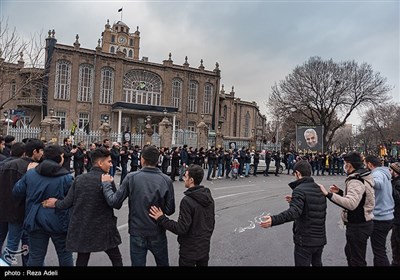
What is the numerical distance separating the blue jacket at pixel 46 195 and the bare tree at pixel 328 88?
37.6m

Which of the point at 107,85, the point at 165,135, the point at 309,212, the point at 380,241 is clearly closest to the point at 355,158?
the point at 309,212

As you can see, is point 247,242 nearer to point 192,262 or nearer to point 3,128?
point 192,262

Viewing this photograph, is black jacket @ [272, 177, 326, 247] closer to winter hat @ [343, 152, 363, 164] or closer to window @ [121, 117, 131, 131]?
winter hat @ [343, 152, 363, 164]

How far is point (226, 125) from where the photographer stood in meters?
55.6

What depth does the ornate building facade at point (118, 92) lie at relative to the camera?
37531 millimetres

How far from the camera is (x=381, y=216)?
455 cm

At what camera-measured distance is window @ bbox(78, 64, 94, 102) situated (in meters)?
38.9

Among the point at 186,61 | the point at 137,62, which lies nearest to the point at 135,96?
the point at 137,62

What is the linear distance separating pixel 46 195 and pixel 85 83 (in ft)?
126

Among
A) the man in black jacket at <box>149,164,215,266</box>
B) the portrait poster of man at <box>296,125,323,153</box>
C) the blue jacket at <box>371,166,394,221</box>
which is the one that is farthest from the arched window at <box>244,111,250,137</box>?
the man in black jacket at <box>149,164,215,266</box>

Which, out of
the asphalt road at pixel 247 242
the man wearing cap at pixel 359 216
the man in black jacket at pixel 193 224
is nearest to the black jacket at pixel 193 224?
the man in black jacket at pixel 193 224

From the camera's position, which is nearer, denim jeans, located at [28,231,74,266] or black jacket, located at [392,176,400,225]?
denim jeans, located at [28,231,74,266]

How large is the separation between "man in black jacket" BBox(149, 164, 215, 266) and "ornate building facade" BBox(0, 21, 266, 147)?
93.2 feet

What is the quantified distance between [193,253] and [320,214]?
154cm
